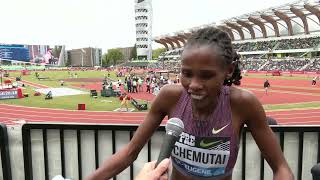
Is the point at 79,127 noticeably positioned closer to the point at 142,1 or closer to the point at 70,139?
the point at 70,139

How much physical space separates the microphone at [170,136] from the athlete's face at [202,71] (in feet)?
0.48

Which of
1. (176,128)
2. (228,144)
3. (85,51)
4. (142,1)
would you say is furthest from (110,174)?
(85,51)

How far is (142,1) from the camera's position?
12850 cm

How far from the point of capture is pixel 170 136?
1.55 m

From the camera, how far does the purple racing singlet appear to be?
1725mm

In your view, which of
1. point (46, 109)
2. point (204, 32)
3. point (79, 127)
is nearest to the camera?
point (204, 32)

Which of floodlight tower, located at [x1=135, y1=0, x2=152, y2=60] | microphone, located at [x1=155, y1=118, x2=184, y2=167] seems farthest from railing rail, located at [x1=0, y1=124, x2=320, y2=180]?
floodlight tower, located at [x1=135, y1=0, x2=152, y2=60]

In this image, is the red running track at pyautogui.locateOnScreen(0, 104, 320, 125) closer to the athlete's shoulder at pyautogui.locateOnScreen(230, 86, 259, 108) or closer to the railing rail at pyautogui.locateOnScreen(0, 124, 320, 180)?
the railing rail at pyautogui.locateOnScreen(0, 124, 320, 180)

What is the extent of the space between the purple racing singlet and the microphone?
127 millimetres

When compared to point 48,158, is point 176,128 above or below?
above

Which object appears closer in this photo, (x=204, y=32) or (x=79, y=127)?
(x=204, y=32)

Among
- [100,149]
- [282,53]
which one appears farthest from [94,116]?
[282,53]

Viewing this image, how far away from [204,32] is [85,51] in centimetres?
16861

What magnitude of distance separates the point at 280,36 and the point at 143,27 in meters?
60.2
